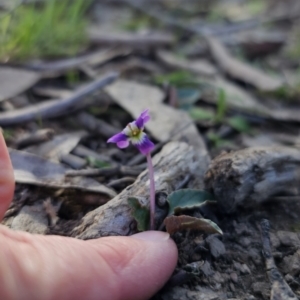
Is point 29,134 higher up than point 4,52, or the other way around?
point 4,52

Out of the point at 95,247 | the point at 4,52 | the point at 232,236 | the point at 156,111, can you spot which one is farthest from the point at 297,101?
the point at 95,247

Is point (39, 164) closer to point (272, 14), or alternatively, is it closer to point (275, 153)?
point (275, 153)

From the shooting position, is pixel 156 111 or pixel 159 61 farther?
pixel 159 61

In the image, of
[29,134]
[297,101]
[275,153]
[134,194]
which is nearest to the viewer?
[134,194]

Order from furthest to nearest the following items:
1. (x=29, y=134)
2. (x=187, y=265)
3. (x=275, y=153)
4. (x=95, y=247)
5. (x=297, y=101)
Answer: (x=297, y=101) → (x=29, y=134) → (x=275, y=153) → (x=187, y=265) → (x=95, y=247)

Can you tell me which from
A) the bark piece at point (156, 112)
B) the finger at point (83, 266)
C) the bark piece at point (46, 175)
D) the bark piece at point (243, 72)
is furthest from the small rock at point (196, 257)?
the bark piece at point (243, 72)

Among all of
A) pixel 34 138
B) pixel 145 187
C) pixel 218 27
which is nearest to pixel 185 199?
pixel 145 187
